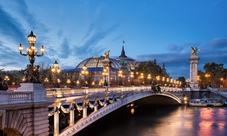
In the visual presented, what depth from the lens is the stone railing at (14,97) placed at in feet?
48.4

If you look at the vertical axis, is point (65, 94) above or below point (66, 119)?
above

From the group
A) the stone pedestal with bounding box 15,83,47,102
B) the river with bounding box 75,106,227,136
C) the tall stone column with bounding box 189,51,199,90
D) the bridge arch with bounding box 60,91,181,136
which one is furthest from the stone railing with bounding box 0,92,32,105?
the tall stone column with bounding box 189,51,199,90

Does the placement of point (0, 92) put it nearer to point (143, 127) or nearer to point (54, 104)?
point (54, 104)

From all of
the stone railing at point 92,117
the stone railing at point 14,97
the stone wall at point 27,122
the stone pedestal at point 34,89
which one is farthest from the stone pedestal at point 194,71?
the stone railing at point 14,97

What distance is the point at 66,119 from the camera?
26.2 metres

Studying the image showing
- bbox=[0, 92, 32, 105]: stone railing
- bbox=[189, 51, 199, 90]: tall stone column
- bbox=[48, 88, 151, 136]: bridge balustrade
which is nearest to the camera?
bbox=[0, 92, 32, 105]: stone railing

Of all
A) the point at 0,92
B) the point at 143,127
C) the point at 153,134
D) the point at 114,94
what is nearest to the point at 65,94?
the point at 0,92

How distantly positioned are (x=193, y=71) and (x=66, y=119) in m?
77.0

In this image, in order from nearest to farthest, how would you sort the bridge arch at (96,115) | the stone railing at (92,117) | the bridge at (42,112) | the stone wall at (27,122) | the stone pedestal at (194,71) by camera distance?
the bridge at (42,112)
the stone wall at (27,122)
the stone railing at (92,117)
the bridge arch at (96,115)
the stone pedestal at (194,71)

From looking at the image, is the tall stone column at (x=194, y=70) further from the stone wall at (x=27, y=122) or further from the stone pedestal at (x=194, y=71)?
the stone wall at (x=27, y=122)

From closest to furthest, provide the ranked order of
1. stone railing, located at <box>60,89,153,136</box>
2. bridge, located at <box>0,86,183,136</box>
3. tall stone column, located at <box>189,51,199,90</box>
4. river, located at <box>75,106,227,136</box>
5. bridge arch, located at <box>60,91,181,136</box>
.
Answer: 1. bridge, located at <box>0,86,183,136</box>
2. stone railing, located at <box>60,89,153,136</box>
3. bridge arch, located at <box>60,91,181,136</box>
4. river, located at <box>75,106,227,136</box>
5. tall stone column, located at <box>189,51,199,90</box>

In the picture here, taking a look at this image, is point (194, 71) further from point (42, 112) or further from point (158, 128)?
point (42, 112)

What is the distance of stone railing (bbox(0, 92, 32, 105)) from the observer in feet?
48.4

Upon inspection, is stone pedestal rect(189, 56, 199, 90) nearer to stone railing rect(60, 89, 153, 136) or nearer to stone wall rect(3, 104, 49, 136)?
stone railing rect(60, 89, 153, 136)
